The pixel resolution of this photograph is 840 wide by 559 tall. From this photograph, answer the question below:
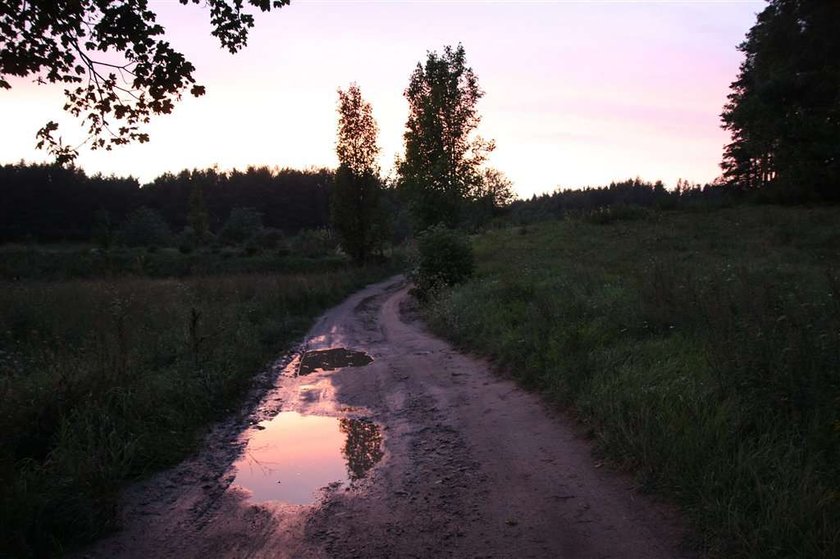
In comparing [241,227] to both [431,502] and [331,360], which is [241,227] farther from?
[431,502]

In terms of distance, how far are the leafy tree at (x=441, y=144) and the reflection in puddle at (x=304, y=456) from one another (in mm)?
24936

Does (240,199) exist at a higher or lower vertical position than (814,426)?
higher

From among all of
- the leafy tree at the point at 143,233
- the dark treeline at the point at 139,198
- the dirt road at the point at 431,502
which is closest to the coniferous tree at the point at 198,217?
the leafy tree at the point at 143,233

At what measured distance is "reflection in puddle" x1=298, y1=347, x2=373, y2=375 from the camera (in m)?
11.0

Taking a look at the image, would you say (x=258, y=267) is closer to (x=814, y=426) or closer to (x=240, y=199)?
(x=814, y=426)

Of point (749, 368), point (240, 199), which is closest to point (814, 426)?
point (749, 368)

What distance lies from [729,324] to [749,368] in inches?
32.0

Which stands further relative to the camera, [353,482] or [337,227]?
[337,227]

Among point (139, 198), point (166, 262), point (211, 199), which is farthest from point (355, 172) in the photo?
point (211, 199)

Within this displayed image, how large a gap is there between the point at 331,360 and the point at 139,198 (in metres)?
88.7

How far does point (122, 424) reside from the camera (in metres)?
5.89

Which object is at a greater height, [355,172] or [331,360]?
[355,172]

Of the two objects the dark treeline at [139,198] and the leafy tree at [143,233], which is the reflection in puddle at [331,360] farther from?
the leafy tree at [143,233]

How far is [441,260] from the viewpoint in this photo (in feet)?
67.8
